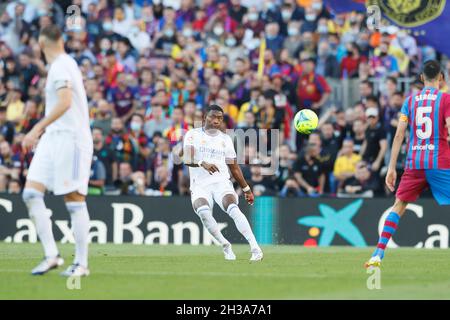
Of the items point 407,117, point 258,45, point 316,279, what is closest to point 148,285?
point 316,279

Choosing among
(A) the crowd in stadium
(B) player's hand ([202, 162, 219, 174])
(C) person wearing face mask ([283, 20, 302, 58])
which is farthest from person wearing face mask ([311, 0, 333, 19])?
(B) player's hand ([202, 162, 219, 174])

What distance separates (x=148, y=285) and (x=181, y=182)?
35.0 feet

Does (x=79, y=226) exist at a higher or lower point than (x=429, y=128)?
lower

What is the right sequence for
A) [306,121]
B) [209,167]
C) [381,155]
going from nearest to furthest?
[209,167] → [306,121] → [381,155]

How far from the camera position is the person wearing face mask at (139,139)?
21.8 metres

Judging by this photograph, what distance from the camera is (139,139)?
72.7ft

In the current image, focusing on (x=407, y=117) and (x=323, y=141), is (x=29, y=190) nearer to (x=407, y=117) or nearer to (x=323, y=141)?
(x=407, y=117)

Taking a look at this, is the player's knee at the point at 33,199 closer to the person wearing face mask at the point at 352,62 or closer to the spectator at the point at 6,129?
the spectator at the point at 6,129

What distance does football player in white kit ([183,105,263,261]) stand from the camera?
15.1 m

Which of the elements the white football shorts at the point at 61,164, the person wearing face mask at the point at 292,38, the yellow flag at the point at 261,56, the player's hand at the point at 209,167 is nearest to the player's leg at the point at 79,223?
the white football shorts at the point at 61,164

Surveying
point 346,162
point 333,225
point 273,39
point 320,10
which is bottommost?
point 333,225

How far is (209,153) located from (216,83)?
23.8ft

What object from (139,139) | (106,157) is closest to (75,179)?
(106,157)

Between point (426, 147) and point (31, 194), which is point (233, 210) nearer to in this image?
point (426, 147)
